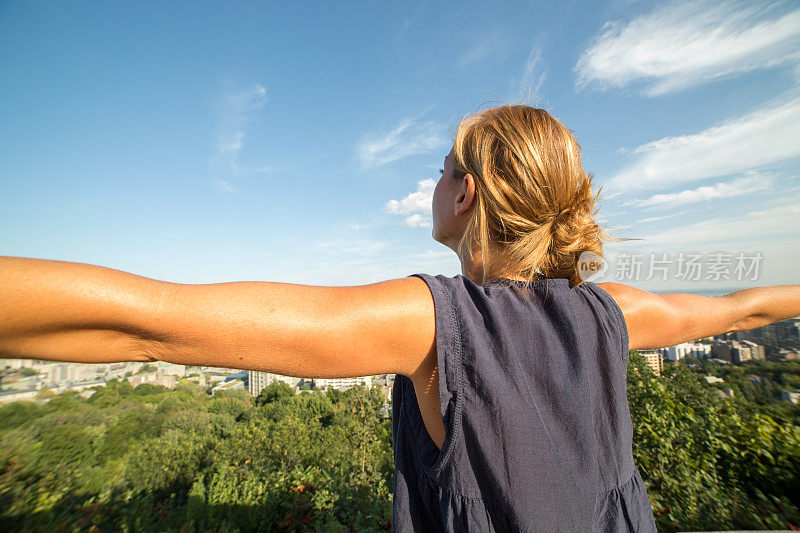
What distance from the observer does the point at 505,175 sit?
1049mm

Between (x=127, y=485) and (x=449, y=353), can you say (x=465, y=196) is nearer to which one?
(x=449, y=353)

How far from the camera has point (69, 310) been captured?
500 millimetres

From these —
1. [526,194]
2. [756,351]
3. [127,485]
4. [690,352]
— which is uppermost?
[526,194]

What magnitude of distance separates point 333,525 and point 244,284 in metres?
3.27

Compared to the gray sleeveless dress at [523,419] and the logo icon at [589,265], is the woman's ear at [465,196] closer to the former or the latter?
the gray sleeveless dress at [523,419]

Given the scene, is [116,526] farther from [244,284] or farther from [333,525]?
[244,284]

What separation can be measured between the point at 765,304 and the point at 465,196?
63.3 inches

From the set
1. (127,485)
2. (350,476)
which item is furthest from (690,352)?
(127,485)

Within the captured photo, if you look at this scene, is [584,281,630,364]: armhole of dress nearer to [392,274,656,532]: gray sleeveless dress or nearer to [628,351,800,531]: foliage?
[392,274,656,532]: gray sleeveless dress

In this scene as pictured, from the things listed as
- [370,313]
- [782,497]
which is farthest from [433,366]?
[782,497]

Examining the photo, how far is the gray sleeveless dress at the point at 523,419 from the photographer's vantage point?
0.76 metres

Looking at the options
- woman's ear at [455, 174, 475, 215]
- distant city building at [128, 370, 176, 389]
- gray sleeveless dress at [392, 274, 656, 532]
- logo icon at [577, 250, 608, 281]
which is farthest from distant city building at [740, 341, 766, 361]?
distant city building at [128, 370, 176, 389]

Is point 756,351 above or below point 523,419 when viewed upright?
below

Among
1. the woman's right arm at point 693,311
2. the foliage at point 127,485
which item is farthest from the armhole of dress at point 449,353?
the foliage at point 127,485
